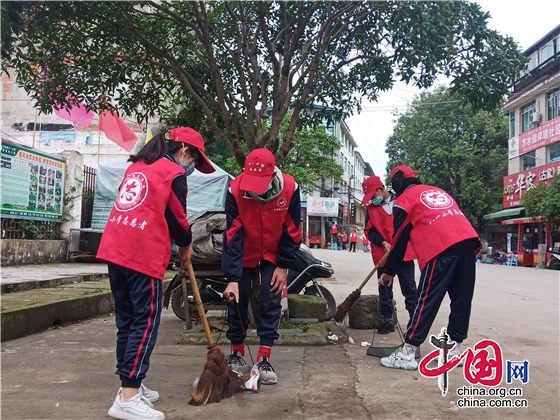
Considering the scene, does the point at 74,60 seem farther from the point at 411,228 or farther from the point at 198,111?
the point at 411,228

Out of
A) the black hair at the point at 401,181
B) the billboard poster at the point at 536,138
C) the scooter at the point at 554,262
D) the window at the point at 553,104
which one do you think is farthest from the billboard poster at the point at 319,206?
the black hair at the point at 401,181

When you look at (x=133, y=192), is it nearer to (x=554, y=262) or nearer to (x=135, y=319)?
(x=135, y=319)

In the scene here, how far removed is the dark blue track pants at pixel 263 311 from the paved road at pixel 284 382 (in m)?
0.35

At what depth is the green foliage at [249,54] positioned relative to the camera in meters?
5.29

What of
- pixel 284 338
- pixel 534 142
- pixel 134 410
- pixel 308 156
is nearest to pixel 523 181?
pixel 534 142

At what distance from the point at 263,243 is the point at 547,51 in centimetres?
2510

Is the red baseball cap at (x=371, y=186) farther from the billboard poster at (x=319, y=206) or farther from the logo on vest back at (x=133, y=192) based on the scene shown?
the billboard poster at (x=319, y=206)

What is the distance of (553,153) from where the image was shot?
23.0 metres

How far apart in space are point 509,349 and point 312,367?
195cm

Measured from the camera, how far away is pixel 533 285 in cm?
1152

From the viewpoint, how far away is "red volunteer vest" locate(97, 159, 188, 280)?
2.83m

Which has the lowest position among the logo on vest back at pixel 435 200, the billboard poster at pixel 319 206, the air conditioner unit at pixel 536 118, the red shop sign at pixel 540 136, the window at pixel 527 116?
the logo on vest back at pixel 435 200

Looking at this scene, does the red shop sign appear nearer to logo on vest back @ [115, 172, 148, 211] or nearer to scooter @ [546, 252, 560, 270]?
scooter @ [546, 252, 560, 270]

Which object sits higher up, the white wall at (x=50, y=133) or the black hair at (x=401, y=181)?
the white wall at (x=50, y=133)
